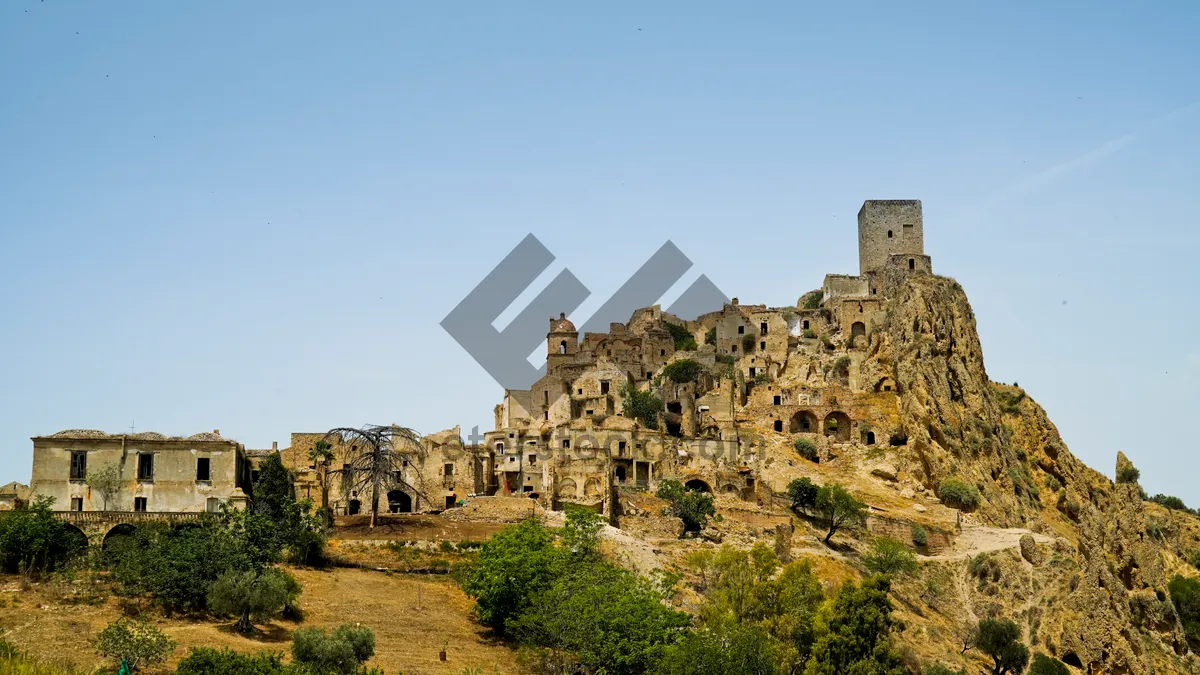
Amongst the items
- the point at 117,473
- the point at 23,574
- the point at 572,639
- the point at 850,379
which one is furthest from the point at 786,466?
the point at 23,574

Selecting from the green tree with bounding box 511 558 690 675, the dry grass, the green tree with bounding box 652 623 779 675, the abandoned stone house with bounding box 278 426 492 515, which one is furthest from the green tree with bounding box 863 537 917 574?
the dry grass

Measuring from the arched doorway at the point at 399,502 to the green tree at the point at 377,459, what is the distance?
25.4 inches

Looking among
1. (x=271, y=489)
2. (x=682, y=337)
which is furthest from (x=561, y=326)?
(x=271, y=489)

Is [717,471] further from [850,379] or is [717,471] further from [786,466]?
[850,379]

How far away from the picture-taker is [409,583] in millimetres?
55219

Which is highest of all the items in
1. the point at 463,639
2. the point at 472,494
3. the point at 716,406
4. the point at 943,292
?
the point at 943,292

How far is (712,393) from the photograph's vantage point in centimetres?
8581

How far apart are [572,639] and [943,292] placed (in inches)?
2191

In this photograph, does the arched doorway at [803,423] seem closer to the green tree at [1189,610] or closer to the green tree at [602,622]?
the green tree at [1189,610]

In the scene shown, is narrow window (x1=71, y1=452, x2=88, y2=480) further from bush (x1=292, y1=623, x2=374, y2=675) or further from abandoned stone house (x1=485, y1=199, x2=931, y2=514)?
abandoned stone house (x1=485, y1=199, x2=931, y2=514)

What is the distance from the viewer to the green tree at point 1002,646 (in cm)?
6322

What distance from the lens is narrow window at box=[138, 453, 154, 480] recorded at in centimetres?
5531

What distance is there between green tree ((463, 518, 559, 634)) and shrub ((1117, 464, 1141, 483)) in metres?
55.6

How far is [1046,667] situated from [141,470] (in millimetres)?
42940
